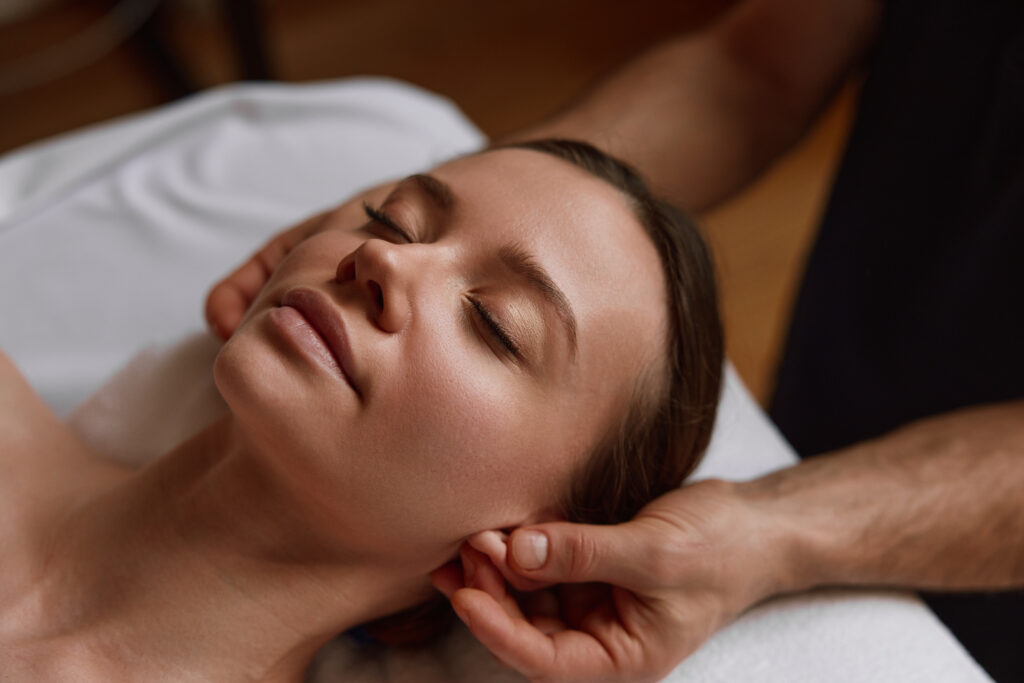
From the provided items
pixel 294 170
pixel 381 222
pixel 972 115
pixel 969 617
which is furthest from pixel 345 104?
pixel 969 617

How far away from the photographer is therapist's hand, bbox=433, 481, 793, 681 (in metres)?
0.86

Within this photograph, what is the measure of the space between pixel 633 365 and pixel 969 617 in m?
0.70

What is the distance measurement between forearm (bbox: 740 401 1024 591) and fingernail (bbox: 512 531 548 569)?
24 cm

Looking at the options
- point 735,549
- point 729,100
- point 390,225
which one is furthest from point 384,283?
point 729,100

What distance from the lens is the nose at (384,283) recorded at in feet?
2.79

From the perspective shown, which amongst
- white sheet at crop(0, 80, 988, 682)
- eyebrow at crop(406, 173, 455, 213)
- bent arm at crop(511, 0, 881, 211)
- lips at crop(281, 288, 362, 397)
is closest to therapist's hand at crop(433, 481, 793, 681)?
white sheet at crop(0, 80, 988, 682)

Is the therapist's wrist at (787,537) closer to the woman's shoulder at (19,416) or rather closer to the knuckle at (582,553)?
the knuckle at (582,553)

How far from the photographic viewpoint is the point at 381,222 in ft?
3.21

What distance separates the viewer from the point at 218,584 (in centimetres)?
93

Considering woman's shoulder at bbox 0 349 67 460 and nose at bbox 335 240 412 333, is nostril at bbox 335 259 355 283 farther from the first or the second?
woman's shoulder at bbox 0 349 67 460

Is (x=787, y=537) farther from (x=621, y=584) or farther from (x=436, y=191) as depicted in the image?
(x=436, y=191)

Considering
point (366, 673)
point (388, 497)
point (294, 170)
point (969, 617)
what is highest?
point (294, 170)

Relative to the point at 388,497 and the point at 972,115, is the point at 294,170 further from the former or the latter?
the point at 972,115

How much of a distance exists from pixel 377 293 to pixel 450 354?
91 millimetres
